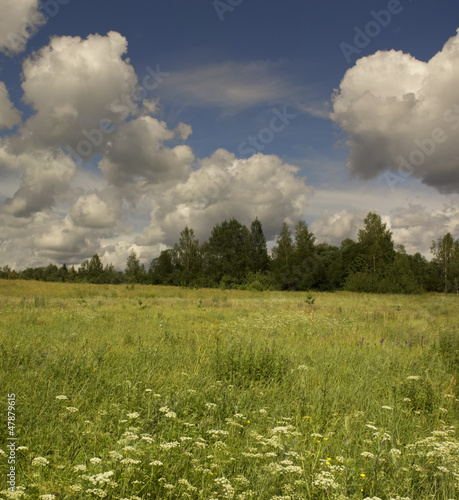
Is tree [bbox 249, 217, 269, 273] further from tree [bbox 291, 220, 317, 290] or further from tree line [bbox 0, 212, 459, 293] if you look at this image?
tree [bbox 291, 220, 317, 290]

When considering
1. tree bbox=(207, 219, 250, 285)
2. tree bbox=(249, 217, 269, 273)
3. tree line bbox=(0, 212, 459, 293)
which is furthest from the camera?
tree bbox=(249, 217, 269, 273)

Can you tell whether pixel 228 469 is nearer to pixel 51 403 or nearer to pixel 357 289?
pixel 51 403

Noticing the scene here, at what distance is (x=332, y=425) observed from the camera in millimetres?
3293

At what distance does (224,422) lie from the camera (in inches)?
129

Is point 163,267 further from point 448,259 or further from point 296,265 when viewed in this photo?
point 448,259

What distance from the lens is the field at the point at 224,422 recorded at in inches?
85.1

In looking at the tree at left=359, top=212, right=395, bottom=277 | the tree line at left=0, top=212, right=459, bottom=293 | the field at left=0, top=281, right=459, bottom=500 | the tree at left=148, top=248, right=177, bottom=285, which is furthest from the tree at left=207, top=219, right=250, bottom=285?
the field at left=0, top=281, right=459, bottom=500

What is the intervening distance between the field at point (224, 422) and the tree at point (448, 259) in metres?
61.1

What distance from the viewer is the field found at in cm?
216

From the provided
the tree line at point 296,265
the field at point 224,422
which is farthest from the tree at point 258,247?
the field at point 224,422

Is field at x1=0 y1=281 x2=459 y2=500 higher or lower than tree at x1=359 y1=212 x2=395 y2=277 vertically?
lower

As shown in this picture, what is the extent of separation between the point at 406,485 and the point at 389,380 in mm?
2669

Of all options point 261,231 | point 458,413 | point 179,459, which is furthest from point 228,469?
point 261,231

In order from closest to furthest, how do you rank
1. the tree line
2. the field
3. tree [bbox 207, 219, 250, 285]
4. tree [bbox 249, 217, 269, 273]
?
the field → the tree line → tree [bbox 207, 219, 250, 285] → tree [bbox 249, 217, 269, 273]
